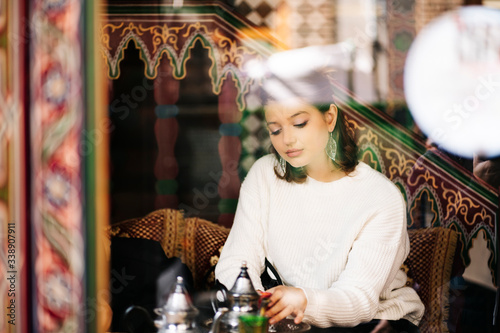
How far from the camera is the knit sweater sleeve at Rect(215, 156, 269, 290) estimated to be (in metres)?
2.23

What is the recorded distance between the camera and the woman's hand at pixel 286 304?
6.29 ft

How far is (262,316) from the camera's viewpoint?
173 centimetres

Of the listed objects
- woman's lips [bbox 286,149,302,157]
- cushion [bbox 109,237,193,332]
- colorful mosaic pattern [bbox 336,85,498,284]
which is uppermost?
woman's lips [bbox 286,149,302,157]

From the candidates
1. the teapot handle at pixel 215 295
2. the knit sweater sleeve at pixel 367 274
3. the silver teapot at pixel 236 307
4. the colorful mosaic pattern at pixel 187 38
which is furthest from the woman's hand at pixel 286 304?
the colorful mosaic pattern at pixel 187 38

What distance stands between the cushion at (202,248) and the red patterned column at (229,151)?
7 cm

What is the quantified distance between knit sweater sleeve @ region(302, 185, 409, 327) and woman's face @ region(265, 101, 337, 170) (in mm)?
310

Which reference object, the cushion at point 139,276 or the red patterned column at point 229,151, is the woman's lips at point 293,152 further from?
the cushion at point 139,276

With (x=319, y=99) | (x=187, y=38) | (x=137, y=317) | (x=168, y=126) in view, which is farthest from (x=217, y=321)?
(x=187, y=38)

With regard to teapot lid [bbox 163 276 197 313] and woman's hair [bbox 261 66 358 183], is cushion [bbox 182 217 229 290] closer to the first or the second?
woman's hair [bbox 261 66 358 183]

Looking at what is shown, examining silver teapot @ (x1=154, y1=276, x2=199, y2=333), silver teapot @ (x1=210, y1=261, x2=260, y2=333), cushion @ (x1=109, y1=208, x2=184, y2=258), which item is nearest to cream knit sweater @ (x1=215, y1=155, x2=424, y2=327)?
cushion @ (x1=109, y1=208, x2=184, y2=258)

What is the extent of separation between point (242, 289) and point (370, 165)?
0.86 meters

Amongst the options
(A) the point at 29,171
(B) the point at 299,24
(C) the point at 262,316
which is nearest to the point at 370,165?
(B) the point at 299,24

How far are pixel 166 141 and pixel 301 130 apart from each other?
0.53m

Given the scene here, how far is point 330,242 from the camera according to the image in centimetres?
219
